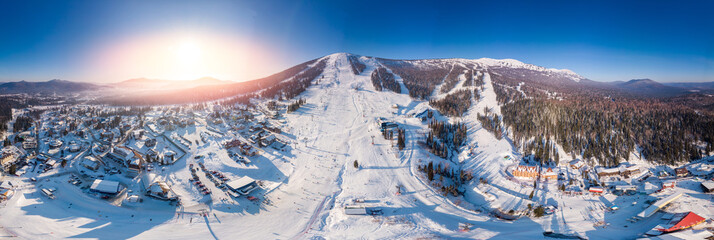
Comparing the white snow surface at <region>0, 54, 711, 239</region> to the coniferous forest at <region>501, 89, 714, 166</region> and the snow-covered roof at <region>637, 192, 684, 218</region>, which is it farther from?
the coniferous forest at <region>501, 89, 714, 166</region>

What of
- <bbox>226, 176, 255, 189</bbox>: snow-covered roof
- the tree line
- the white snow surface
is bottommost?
the white snow surface

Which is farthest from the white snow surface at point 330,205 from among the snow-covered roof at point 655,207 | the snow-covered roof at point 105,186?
the snow-covered roof at point 105,186

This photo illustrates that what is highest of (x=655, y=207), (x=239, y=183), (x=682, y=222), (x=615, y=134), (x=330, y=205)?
(x=615, y=134)

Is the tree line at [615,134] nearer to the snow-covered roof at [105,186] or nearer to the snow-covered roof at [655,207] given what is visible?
the snow-covered roof at [655,207]

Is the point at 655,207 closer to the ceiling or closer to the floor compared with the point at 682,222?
closer to the floor

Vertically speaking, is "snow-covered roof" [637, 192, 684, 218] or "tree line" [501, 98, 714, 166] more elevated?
"tree line" [501, 98, 714, 166]

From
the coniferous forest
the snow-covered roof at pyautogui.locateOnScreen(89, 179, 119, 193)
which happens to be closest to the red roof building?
the coniferous forest

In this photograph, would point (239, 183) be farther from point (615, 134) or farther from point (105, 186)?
point (615, 134)

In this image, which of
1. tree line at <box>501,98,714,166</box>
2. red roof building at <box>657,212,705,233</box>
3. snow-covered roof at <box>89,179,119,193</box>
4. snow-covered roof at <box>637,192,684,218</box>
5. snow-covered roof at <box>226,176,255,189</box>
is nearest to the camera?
red roof building at <box>657,212,705,233</box>

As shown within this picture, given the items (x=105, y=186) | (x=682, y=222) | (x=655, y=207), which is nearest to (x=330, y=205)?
(x=105, y=186)
